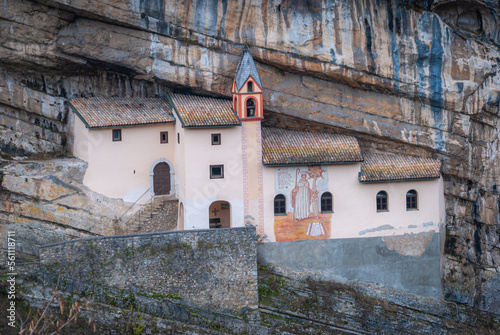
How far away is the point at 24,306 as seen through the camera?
37844 mm

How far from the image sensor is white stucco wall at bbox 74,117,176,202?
44.1m

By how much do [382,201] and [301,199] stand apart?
447 cm

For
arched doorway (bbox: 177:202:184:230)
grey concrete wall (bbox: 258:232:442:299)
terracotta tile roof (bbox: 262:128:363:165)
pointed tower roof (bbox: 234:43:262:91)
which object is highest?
pointed tower roof (bbox: 234:43:262:91)

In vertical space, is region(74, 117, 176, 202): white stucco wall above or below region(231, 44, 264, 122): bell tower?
below

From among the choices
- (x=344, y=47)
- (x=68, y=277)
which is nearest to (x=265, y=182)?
(x=344, y=47)

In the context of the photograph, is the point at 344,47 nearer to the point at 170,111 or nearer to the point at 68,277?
the point at 170,111

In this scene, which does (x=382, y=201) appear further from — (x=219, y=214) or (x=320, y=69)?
(x=219, y=214)

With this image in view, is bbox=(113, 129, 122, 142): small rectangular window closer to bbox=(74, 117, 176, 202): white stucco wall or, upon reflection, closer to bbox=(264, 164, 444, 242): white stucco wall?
bbox=(74, 117, 176, 202): white stucco wall

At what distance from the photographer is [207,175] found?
144ft

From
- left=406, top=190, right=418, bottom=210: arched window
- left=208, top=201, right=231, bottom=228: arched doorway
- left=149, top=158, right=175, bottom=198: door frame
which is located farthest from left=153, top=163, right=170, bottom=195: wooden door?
left=406, top=190, right=418, bottom=210: arched window

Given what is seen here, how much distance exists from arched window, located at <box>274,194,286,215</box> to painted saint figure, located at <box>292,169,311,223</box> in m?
0.52

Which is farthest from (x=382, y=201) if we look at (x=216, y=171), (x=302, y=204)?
(x=216, y=171)

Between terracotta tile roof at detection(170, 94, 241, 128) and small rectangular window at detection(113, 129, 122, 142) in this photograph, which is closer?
terracotta tile roof at detection(170, 94, 241, 128)

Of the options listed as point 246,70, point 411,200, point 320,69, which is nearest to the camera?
point 246,70
